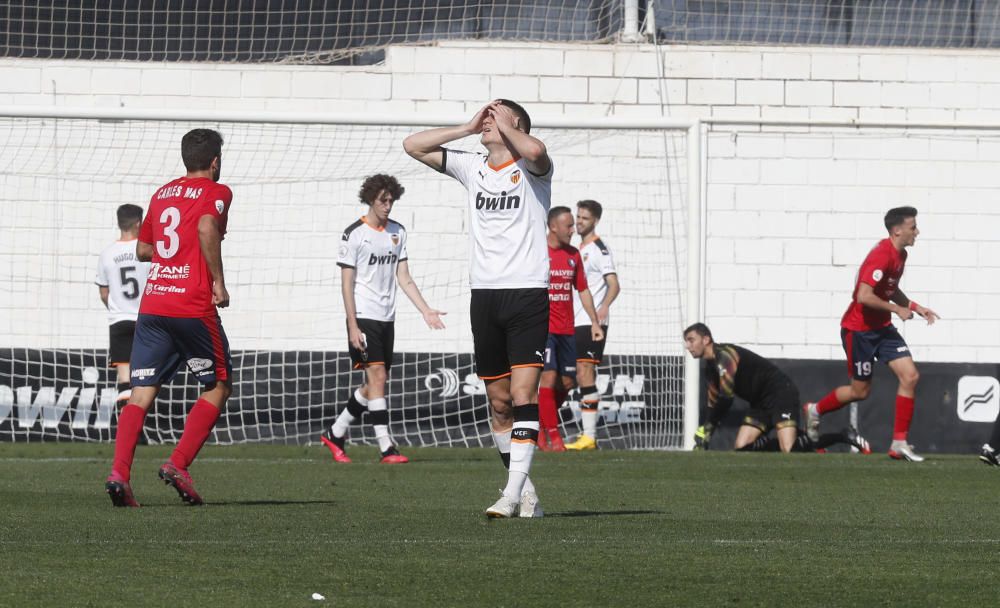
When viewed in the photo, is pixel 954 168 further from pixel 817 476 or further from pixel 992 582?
pixel 992 582

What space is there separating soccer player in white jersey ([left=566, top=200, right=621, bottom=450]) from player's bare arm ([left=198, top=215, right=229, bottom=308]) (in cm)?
658

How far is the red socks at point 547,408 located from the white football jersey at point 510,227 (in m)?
5.75

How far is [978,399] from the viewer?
14.5 metres

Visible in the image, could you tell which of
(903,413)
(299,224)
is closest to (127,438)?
(903,413)

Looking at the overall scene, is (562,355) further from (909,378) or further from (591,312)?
(909,378)

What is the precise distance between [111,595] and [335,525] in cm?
209

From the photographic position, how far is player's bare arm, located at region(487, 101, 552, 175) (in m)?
6.79

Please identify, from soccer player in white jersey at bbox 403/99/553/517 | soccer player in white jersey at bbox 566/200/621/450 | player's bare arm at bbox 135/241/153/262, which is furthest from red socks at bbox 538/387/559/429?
player's bare arm at bbox 135/241/153/262

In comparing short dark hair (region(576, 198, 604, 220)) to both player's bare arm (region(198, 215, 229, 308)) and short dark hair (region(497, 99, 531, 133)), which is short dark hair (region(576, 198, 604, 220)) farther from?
player's bare arm (region(198, 215, 229, 308))

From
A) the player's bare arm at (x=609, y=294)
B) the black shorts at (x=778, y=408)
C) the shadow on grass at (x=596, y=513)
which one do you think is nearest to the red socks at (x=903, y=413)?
the black shorts at (x=778, y=408)

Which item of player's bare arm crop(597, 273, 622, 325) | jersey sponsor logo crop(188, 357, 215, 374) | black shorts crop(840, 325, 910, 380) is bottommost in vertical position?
black shorts crop(840, 325, 910, 380)

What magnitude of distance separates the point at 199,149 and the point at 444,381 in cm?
769

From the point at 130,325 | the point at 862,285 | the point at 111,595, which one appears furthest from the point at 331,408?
the point at 111,595

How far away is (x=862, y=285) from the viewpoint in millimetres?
12312
